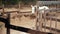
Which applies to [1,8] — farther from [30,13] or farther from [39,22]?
[39,22]

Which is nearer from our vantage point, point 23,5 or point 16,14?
point 16,14

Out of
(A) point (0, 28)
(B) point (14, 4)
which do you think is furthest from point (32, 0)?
(A) point (0, 28)

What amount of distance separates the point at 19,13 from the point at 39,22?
4859 millimetres

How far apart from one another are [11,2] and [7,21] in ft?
30.4

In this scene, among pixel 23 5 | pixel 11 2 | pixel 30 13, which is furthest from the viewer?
pixel 23 5

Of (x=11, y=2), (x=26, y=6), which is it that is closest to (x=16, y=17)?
(x=11, y=2)

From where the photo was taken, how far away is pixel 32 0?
12.2m

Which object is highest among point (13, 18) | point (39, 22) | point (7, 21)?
point (7, 21)

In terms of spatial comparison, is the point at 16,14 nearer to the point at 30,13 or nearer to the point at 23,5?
the point at 30,13

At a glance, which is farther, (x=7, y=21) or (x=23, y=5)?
(x=23, y=5)

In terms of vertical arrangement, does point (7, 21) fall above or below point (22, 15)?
above

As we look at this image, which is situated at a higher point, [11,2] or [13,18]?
[11,2]

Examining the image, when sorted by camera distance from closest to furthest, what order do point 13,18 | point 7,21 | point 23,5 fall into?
point 7,21
point 13,18
point 23,5

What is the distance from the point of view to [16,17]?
380 inches
